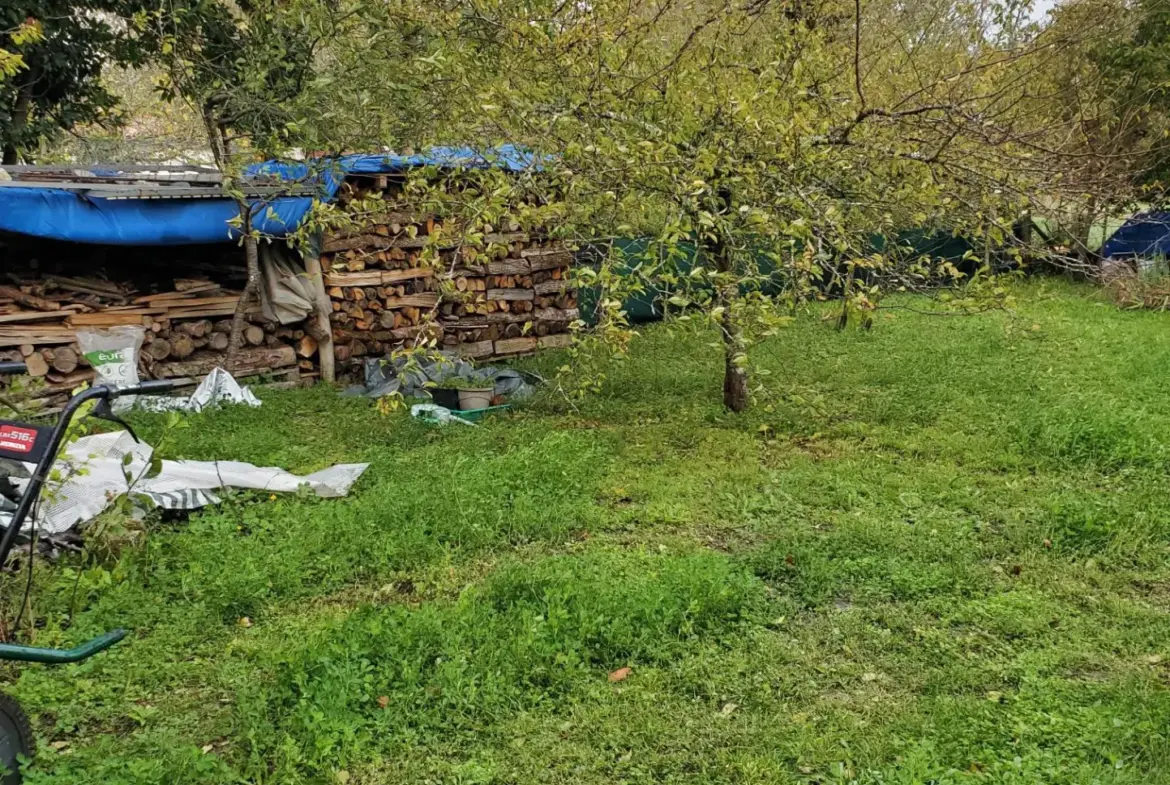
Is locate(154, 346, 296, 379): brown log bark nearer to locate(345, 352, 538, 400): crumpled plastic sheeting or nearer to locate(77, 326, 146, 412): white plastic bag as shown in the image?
locate(77, 326, 146, 412): white plastic bag

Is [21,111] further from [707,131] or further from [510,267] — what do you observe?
[707,131]

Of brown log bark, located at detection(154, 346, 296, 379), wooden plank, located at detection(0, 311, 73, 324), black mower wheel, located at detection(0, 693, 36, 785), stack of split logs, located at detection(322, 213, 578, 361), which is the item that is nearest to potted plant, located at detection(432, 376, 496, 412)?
stack of split logs, located at detection(322, 213, 578, 361)

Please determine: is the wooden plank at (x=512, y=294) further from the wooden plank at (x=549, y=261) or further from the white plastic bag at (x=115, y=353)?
the white plastic bag at (x=115, y=353)

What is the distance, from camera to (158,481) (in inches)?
187

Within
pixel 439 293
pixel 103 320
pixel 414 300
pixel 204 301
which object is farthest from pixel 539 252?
pixel 103 320

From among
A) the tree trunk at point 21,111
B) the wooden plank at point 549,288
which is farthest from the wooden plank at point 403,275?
the tree trunk at point 21,111

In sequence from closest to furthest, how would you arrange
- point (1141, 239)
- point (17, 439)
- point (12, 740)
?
point (12, 740)
point (17, 439)
point (1141, 239)

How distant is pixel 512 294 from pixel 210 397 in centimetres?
354

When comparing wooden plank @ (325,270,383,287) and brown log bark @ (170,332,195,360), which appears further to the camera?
wooden plank @ (325,270,383,287)

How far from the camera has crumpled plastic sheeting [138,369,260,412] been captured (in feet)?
23.2

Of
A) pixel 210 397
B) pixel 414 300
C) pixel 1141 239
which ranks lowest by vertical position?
pixel 210 397

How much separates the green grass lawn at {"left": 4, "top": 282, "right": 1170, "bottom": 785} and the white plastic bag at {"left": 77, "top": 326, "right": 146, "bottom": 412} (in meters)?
1.72

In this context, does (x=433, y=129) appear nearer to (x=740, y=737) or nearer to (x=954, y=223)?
(x=954, y=223)

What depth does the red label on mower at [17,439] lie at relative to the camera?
102 inches
